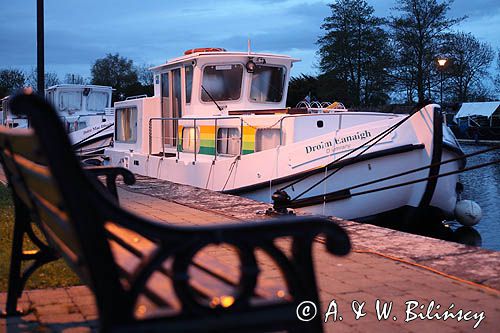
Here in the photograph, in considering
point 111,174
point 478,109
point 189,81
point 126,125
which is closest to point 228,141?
point 189,81

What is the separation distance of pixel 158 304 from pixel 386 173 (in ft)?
28.9

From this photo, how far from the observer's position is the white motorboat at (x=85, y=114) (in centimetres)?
2441

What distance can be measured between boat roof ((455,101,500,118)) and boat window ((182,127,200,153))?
34.7 metres

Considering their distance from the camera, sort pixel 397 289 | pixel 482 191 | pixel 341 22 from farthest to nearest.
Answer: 1. pixel 341 22
2. pixel 482 191
3. pixel 397 289

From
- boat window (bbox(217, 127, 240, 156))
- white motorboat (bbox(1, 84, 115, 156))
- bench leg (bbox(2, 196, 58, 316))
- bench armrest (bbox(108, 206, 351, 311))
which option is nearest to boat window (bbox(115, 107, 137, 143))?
boat window (bbox(217, 127, 240, 156))

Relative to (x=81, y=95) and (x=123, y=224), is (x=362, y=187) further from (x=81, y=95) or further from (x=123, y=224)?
(x=81, y=95)

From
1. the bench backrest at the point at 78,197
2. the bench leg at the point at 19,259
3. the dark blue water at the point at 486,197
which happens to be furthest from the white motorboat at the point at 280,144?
the bench backrest at the point at 78,197

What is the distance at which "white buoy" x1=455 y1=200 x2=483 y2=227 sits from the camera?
502 inches

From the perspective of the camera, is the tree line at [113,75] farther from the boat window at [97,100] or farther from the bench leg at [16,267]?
the bench leg at [16,267]

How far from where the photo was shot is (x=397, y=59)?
4981cm

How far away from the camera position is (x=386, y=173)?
11.0m

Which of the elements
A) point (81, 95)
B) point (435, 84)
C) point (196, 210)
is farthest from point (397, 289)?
point (435, 84)

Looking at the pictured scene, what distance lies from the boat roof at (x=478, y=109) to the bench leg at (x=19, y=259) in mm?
44575

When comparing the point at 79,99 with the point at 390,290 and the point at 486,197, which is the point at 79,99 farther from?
the point at 390,290
